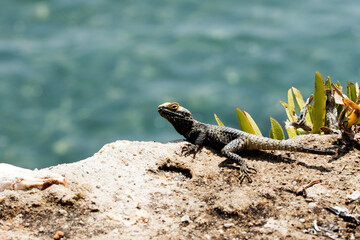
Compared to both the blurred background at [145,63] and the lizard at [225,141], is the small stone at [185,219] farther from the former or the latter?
the blurred background at [145,63]

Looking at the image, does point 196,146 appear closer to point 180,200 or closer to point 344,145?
point 180,200

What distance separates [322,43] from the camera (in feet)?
42.6

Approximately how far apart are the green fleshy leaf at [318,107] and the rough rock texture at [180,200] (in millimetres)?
795

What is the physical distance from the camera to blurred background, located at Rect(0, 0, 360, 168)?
11.2m

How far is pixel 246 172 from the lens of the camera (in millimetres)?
4473

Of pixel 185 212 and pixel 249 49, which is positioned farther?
pixel 249 49

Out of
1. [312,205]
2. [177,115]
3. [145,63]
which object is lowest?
[312,205]

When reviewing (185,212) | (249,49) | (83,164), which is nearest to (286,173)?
(185,212)

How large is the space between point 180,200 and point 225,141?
1.26 meters

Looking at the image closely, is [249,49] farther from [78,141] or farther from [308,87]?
[78,141]

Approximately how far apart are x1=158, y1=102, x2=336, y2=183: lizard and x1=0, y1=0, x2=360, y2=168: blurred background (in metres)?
5.35

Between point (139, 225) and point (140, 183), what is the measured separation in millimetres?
607

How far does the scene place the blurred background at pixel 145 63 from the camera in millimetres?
11156

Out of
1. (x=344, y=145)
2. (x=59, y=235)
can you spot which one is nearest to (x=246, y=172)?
(x=344, y=145)
